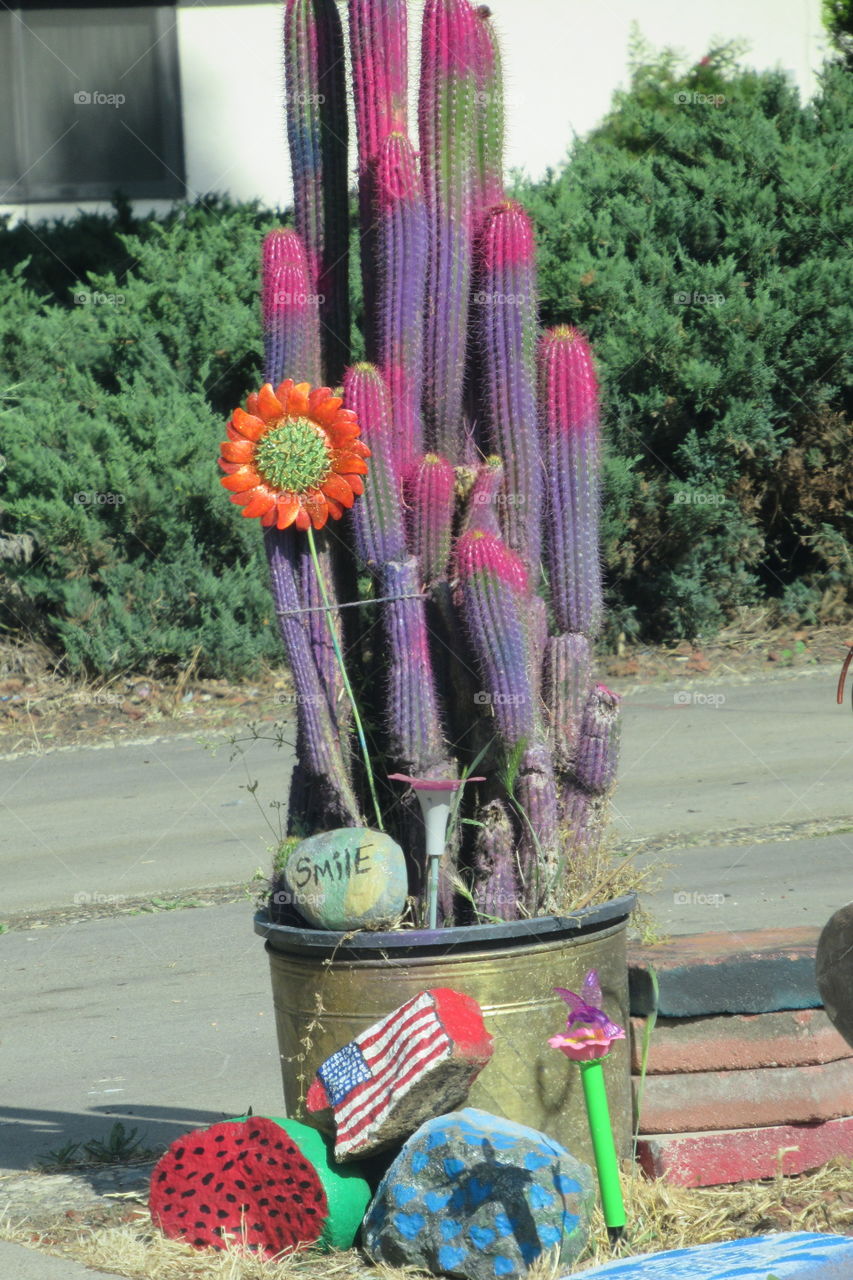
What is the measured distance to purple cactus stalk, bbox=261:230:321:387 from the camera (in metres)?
3.86

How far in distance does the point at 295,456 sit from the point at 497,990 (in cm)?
138

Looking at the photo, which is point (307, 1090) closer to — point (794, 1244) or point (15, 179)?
point (794, 1244)

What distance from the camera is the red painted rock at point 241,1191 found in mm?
3340

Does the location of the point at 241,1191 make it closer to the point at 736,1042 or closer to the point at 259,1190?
the point at 259,1190

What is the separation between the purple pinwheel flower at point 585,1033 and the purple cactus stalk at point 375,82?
1.70m

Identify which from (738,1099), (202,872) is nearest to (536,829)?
(738,1099)

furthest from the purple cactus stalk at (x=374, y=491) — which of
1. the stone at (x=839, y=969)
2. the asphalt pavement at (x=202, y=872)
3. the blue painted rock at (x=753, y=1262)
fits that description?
the blue painted rock at (x=753, y=1262)

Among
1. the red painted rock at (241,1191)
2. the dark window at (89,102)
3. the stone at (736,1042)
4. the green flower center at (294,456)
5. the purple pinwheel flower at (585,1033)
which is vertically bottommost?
the red painted rock at (241,1191)

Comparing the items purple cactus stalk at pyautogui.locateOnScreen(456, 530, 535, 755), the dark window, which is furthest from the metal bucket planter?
the dark window

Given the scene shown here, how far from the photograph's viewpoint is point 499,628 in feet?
11.7

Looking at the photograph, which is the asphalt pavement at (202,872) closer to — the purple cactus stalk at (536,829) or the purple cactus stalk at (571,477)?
the purple cactus stalk at (536,829)

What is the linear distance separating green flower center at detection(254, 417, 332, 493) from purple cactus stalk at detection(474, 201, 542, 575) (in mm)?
447

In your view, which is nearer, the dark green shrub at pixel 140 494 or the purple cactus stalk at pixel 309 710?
the purple cactus stalk at pixel 309 710

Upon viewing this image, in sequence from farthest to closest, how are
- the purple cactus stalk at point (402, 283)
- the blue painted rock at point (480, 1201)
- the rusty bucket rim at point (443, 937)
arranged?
1. the purple cactus stalk at point (402, 283)
2. the rusty bucket rim at point (443, 937)
3. the blue painted rock at point (480, 1201)
